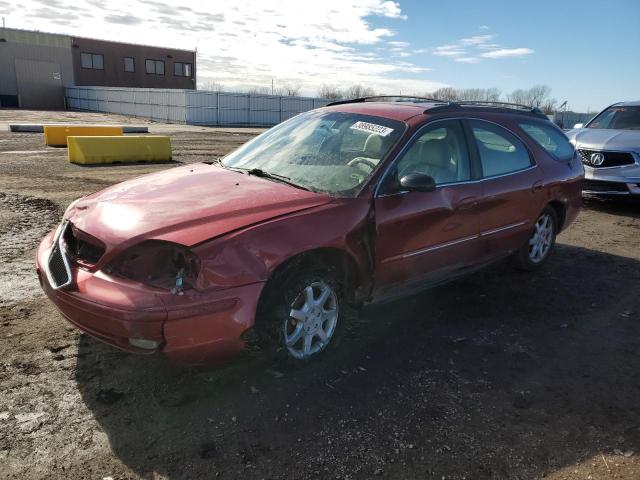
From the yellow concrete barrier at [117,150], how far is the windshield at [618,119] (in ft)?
33.0

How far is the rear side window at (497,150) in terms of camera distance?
177 inches

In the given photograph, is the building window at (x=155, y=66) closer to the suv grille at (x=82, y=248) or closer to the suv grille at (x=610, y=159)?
the suv grille at (x=610, y=159)

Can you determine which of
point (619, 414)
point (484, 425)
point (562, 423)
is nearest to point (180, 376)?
point (484, 425)

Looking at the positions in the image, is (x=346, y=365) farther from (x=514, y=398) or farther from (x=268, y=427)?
(x=514, y=398)

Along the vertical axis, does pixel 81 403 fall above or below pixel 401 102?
below

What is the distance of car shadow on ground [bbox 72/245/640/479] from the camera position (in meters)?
2.58

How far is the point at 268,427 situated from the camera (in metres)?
2.80

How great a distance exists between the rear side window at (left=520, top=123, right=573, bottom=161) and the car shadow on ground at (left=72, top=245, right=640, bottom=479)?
196cm

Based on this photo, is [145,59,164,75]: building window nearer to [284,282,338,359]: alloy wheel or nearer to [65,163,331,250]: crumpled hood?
[65,163,331,250]: crumpled hood

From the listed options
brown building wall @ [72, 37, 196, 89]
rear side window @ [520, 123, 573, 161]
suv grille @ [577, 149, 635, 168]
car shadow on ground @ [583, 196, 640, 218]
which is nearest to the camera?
rear side window @ [520, 123, 573, 161]

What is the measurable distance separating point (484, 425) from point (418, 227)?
147 centimetres

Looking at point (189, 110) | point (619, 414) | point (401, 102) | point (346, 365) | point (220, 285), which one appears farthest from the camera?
point (189, 110)

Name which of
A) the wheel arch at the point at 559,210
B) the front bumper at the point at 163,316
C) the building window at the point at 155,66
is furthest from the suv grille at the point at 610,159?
the building window at the point at 155,66

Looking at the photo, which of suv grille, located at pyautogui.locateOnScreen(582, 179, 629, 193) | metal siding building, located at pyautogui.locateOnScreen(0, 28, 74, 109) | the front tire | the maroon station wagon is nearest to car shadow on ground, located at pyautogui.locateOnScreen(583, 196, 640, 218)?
suv grille, located at pyautogui.locateOnScreen(582, 179, 629, 193)
